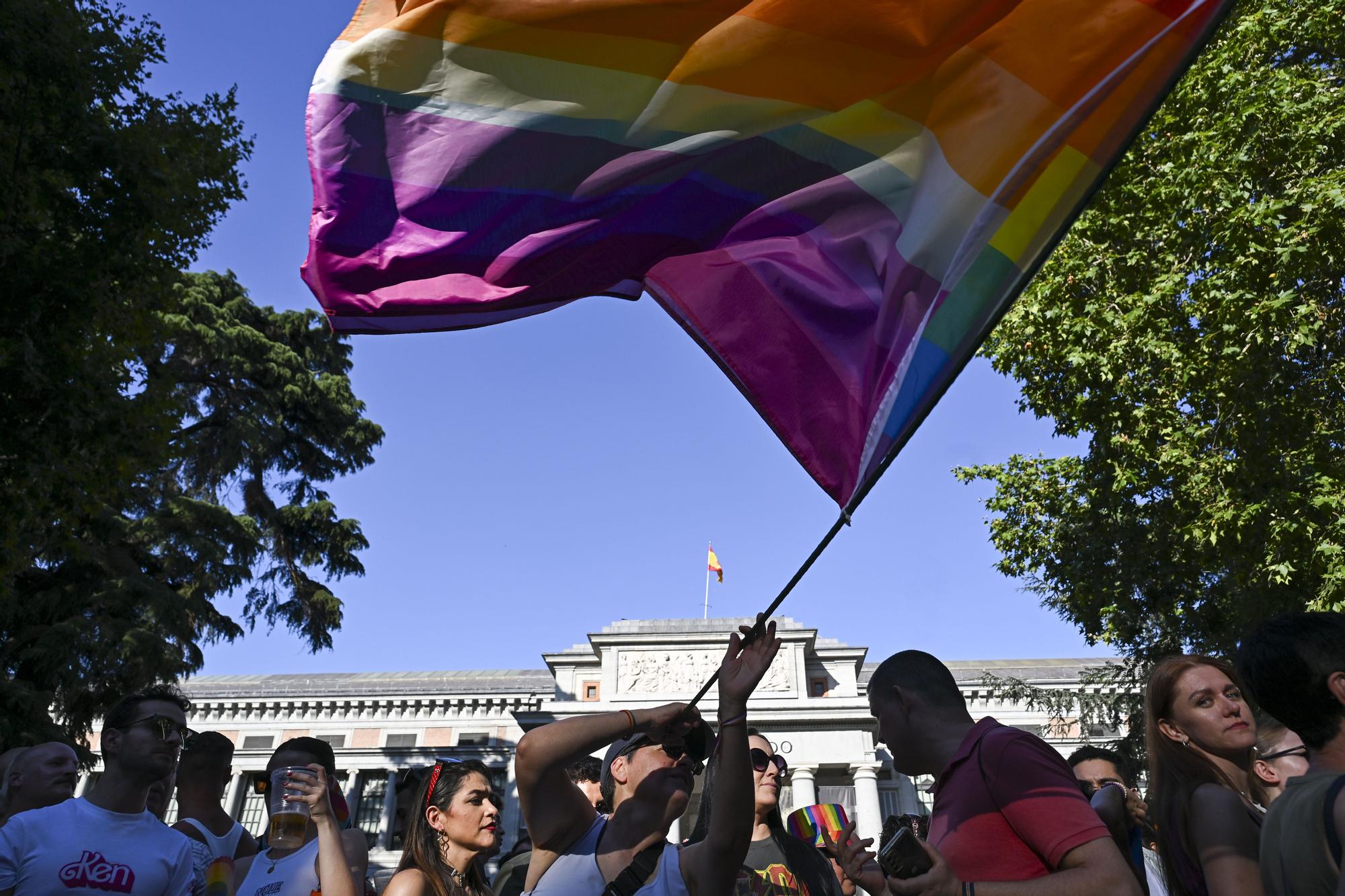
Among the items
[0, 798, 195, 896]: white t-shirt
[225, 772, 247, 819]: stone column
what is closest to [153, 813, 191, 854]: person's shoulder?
[0, 798, 195, 896]: white t-shirt

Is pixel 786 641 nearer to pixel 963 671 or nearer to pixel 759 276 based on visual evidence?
pixel 963 671

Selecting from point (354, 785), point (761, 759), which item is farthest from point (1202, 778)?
point (354, 785)

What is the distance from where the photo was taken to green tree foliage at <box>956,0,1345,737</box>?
37.0ft

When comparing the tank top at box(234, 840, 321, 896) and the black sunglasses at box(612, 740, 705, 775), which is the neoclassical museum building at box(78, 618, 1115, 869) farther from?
the black sunglasses at box(612, 740, 705, 775)

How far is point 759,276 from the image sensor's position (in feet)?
12.6

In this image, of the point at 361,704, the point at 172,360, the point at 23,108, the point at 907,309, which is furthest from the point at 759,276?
the point at 361,704

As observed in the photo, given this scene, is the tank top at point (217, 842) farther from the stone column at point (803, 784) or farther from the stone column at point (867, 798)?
the stone column at point (867, 798)

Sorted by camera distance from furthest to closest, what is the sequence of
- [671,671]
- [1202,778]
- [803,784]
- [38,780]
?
[671,671]
[803,784]
[38,780]
[1202,778]

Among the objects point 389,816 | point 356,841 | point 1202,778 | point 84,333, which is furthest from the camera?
point 389,816

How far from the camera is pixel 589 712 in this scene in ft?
121

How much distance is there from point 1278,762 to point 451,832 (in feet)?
10.2

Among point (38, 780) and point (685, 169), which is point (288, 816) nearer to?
point (38, 780)

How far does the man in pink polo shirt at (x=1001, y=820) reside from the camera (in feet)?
7.48

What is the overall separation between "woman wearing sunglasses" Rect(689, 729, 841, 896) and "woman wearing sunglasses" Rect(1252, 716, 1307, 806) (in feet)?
6.36
